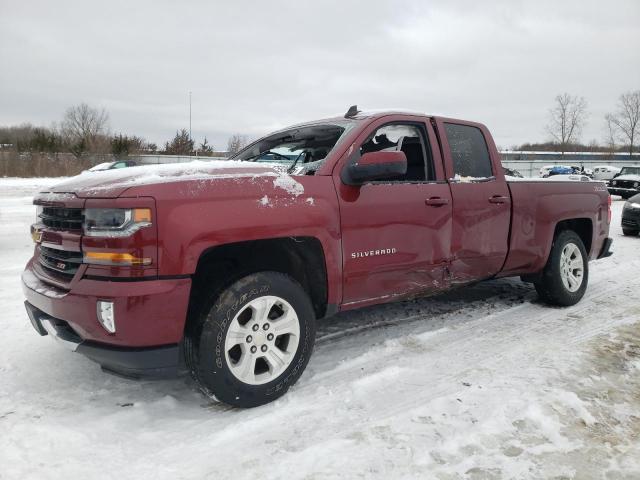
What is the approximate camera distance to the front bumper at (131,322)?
2396 mm

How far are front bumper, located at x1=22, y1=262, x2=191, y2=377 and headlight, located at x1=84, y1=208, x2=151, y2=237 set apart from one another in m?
0.25

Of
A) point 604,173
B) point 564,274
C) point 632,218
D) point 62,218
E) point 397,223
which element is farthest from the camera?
point 604,173

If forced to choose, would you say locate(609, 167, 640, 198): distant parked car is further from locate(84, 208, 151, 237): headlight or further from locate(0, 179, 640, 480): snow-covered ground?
locate(84, 208, 151, 237): headlight

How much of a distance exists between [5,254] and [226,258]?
5.81 meters

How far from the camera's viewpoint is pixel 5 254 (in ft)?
23.1

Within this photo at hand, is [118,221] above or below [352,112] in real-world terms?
below

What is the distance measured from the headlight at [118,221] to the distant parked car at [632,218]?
10.8 meters

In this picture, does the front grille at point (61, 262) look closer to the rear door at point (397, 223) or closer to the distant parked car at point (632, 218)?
the rear door at point (397, 223)

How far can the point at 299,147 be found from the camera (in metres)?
3.88

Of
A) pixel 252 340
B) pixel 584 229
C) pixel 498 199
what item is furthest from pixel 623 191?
pixel 252 340

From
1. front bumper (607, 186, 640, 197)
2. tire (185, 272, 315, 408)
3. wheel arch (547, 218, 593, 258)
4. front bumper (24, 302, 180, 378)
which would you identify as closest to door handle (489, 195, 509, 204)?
wheel arch (547, 218, 593, 258)

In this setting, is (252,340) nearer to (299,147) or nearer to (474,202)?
(299,147)

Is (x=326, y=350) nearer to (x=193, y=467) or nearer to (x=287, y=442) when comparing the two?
(x=287, y=442)

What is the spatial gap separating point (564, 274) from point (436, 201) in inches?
82.6
